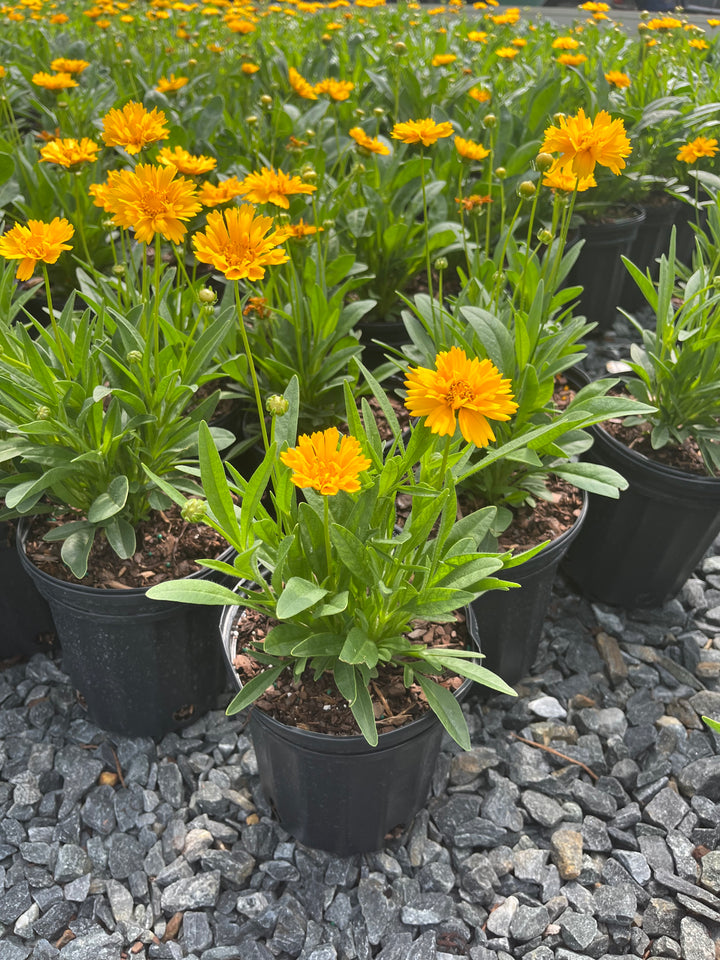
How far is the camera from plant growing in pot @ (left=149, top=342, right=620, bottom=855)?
1031mm

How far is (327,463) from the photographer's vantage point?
2.81ft

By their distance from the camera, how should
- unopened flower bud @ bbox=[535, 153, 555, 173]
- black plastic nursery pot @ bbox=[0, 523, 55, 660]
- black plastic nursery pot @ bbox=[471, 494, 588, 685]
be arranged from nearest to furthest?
unopened flower bud @ bbox=[535, 153, 555, 173], black plastic nursery pot @ bbox=[471, 494, 588, 685], black plastic nursery pot @ bbox=[0, 523, 55, 660]

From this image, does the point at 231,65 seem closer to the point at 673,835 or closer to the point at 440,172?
the point at 440,172

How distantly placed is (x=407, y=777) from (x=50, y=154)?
3.82ft

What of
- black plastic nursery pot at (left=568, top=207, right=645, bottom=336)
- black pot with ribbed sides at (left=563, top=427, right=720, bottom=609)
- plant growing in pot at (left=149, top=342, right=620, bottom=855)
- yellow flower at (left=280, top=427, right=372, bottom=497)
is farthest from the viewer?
black plastic nursery pot at (left=568, top=207, right=645, bottom=336)

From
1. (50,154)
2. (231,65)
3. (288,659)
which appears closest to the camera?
(288,659)

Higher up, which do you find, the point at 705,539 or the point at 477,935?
the point at 705,539

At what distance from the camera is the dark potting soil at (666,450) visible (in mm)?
1685

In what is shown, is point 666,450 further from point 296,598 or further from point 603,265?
point 603,265

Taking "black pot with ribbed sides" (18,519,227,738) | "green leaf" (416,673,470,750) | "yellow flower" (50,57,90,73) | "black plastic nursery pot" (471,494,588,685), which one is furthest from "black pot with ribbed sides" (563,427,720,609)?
"yellow flower" (50,57,90,73)

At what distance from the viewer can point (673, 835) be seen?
52.8 inches

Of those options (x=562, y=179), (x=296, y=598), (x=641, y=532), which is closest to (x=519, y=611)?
(x=641, y=532)

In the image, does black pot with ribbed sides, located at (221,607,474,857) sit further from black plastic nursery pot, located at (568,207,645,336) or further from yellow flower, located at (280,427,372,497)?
black plastic nursery pot, located at (568,207,645,336)

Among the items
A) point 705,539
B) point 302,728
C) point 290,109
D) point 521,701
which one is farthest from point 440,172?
point 302,728
